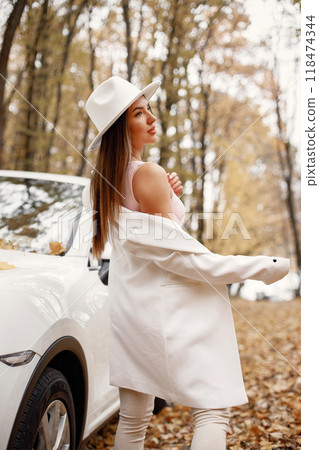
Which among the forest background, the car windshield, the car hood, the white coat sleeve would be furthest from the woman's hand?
the forest background

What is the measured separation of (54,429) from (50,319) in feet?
1.68

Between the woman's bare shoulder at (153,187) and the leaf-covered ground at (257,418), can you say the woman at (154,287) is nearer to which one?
the woman's bare shoulder at (153,187)

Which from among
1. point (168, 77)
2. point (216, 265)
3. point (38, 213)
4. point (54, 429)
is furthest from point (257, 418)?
point (168, 77)

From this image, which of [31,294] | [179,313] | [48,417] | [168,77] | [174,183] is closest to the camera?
[179,313]

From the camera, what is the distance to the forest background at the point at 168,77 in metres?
10.7

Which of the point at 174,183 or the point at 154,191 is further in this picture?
the point at 174,183

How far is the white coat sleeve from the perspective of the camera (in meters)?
1.98

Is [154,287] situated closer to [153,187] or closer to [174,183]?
[153,187]

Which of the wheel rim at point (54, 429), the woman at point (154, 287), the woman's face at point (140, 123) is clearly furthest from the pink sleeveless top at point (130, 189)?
the wheel rim at point (54, 429)

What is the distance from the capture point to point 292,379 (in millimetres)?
5668

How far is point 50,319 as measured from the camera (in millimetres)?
2346

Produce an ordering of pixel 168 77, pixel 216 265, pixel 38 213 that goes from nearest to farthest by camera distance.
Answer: pixel 216 265
pixel 38 213
pixel 168 77

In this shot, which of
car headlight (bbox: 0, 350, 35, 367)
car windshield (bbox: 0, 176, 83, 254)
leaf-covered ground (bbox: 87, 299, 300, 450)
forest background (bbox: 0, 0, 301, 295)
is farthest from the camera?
forest background (bbox: 0, 0, 301, 295)

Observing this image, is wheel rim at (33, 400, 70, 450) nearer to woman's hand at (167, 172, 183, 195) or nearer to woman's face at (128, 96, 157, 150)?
woman's hand at (167, 172, 183, 195)
